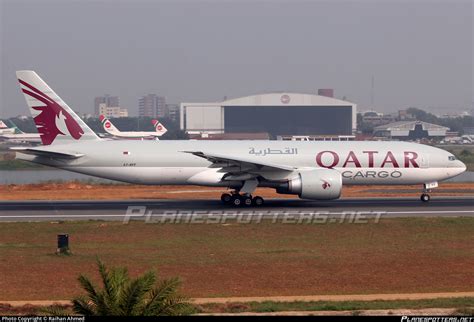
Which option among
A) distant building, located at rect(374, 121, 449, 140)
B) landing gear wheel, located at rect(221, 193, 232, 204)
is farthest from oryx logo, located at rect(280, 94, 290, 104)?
landing gear wheel, located at rect(221, 193, 232, 204)

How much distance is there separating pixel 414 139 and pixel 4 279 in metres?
133

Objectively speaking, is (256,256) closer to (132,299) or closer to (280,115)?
(132,299)

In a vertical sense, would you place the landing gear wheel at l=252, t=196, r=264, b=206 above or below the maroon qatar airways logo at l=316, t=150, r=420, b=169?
below

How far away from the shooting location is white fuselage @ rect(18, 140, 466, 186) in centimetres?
4050

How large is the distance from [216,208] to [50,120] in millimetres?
10324

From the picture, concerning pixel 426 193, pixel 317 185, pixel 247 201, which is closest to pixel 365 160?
pixel 426 193

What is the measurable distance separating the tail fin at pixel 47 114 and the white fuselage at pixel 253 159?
773 millimetres

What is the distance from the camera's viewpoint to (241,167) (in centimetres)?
3922

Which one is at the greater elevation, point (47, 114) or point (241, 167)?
point (47, 114)

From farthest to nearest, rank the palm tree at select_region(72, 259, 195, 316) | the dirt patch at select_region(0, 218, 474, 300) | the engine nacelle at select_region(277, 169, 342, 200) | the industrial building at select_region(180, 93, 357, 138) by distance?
the industrial building at select_region(180, 93, 357, 138), the engine nacelle at select_region(277, 169, 342, 200), the dirt patch at select_region(0, 218, 474, 300), the palm tree at select_region(72, 259, 195, 316)

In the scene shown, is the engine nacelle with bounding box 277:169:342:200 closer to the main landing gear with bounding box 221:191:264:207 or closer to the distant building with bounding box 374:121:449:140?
the main landing gear with bounding box 221:191:264:207

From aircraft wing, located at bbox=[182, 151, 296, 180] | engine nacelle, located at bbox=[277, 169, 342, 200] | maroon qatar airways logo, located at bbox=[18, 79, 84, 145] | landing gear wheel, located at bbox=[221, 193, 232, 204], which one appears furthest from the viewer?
maroon qatar airways logo, located at bbox=[18, 79, 84, 145]

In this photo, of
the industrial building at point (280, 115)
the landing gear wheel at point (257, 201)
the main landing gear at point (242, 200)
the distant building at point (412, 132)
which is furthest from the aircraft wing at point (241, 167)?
the industrial building at point (280, 115)

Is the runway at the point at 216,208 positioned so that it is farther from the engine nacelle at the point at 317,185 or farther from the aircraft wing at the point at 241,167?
the aircraft wing at the point at 241,167
